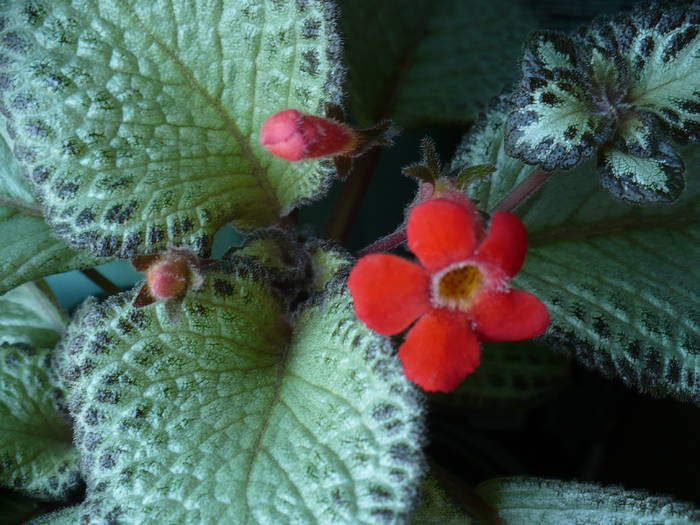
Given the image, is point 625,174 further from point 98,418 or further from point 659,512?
point 98,418

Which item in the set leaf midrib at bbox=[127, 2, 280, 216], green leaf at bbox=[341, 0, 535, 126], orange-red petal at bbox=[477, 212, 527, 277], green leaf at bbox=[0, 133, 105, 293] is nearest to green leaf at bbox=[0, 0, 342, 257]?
leaf midrib at bbox=[127, 2, 280, 216]

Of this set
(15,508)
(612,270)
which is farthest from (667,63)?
(15,508)

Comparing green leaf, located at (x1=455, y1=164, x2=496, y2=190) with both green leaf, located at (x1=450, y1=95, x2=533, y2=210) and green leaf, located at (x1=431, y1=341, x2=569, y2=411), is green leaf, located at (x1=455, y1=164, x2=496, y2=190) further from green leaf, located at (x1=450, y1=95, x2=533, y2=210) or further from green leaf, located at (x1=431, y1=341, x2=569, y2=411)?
green leaf, located at (x1=431, y1=341, x2=569, y2=411)

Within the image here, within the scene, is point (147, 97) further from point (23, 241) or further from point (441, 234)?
point (441, 234)

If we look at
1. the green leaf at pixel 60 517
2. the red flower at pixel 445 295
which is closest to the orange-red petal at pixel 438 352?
the red flower at pixel 445 295

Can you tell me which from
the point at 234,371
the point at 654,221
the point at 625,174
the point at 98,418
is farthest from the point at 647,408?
the point at 98,418

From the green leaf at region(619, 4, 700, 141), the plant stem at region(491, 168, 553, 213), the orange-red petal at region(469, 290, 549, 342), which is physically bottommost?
the orange-red petal at region(469, 290, 549, 342)

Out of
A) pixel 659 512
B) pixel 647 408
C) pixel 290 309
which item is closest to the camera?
pixel 659 512
